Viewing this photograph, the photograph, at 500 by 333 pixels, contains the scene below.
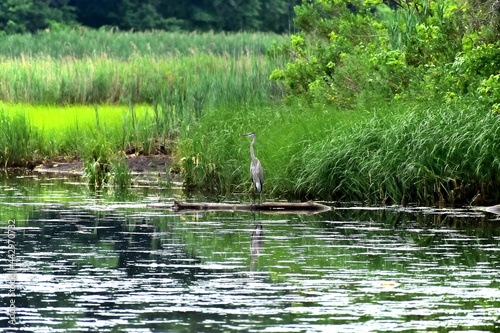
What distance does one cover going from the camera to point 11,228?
13.3 meters

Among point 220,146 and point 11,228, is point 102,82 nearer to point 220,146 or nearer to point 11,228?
point 220,146

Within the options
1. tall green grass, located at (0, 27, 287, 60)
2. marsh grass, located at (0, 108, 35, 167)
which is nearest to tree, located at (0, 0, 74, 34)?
tall green grass, located at (0, 27, 287, 60)

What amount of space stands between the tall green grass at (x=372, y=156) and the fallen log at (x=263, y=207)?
142 cm

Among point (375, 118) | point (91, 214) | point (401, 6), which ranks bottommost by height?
point (91, 214)

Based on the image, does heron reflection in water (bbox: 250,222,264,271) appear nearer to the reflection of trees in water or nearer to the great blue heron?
the reflection of trees in water

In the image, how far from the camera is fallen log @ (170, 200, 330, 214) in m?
14.8

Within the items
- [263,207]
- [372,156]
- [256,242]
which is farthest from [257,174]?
[256,242]

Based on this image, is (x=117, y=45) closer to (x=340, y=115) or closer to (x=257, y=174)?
(x=340, y=115)

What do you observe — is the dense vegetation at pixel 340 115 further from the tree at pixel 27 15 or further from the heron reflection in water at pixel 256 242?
the tree at pixel 27 15

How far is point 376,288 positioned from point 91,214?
20.3 ft

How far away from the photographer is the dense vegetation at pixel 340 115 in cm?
1583

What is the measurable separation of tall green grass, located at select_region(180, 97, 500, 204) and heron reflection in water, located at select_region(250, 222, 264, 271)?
2840 mm

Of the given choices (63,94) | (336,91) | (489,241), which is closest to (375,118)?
(336,91)

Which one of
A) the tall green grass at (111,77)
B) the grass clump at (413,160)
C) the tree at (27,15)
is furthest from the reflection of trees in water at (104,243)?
the tree at (27,15)
